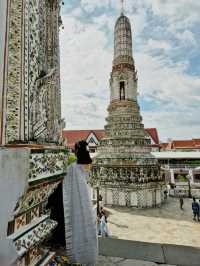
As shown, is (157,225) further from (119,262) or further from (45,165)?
(45,165)

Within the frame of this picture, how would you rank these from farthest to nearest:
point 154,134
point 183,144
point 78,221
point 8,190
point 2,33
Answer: point 154,134
point 183,144
point 78,221
point 2,33
point 8,190

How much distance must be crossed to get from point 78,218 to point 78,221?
0.08 feet

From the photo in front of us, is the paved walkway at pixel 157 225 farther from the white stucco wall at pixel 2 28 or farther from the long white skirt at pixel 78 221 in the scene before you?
the white stucco wall at pixel 2 28

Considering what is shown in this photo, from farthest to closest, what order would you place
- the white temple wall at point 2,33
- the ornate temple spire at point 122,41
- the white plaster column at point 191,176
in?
the white plaster column at point 191,176
the ornate temple spire at point 122,41
the white temple wall at point 2,33

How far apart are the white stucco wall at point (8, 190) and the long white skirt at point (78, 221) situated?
776mm

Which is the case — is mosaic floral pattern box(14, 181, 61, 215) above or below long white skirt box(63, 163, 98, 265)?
above

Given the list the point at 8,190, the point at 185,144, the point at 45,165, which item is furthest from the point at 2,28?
the point at 185,144

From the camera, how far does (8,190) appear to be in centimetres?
99

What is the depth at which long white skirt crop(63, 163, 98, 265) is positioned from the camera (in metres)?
1.73

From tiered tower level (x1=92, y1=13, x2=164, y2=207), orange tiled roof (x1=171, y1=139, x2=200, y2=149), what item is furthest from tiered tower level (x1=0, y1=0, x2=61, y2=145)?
orange tiled roof (x1=171, y1=139, x2=200, y2=149)

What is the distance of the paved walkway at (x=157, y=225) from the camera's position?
10.0 metres

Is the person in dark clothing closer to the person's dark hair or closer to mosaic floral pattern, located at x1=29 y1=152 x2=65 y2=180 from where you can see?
the person's dark hair

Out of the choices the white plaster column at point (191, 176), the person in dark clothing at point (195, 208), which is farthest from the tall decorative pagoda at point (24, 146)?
the white plaster column at point (191, 176)

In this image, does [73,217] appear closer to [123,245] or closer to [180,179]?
[123,245]
